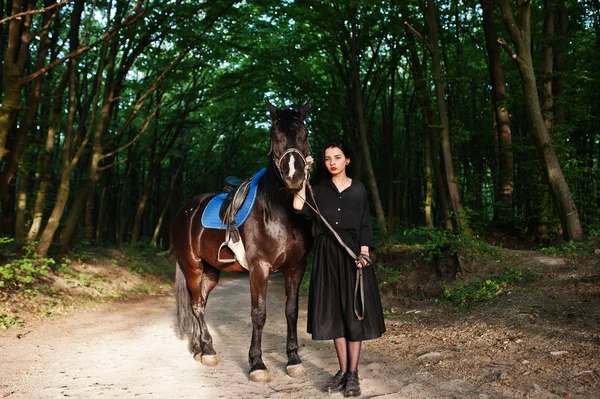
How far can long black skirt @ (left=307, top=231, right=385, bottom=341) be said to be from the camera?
3.78 m

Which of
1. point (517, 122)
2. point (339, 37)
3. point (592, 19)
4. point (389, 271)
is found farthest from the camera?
point (517, 122)

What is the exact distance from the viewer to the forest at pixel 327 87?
9055 millimetres

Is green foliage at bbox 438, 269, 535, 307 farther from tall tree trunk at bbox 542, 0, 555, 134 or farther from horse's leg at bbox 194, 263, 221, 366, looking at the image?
tall tree trunk at bbox 542, 0, 555, 134

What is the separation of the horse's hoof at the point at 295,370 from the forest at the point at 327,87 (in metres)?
4.81

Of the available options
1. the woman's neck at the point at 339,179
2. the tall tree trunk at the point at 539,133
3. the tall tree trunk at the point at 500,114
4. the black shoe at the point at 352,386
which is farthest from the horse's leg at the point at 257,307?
the tall tree trunk at the point at 500,114

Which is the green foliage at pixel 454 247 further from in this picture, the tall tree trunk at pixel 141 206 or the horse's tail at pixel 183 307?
the tall tree trunk at pixel 141 206

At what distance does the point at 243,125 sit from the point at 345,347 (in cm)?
2233

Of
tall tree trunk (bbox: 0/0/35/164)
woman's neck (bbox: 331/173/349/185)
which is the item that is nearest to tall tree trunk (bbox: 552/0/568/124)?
woman's neck (bbox: 331/173/349/185)

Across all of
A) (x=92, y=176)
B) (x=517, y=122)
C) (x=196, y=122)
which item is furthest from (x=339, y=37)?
(x=517, y=122)

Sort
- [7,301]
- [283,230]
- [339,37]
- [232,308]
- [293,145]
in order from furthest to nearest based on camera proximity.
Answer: [339,37] < [232,308] < [7,301] < [283,230] < [293,145]

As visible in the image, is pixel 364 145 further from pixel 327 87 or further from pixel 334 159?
pixel 334 159

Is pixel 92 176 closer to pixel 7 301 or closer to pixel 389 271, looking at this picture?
pixel 7 301

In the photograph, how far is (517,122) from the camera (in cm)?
2042

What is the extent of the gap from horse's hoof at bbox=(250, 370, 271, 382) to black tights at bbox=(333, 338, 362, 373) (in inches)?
27.8
